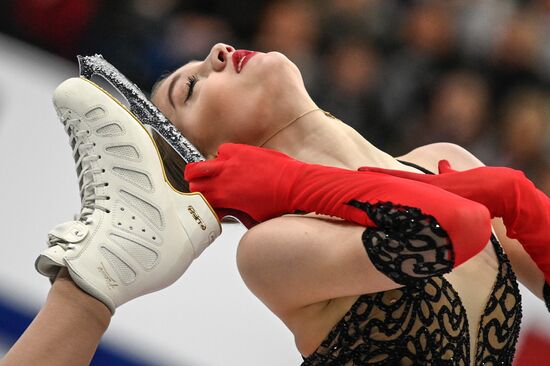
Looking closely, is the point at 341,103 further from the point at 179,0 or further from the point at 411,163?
the point at 411,163

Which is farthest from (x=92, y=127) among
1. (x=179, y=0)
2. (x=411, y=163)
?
(x=179, y=0)

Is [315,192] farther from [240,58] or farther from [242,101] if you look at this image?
[240,58]

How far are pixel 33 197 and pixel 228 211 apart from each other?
85 cm

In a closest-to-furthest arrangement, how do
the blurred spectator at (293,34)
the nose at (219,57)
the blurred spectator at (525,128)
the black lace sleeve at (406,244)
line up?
1. the black lace sleeve at (406,244)
2. the nose at (219,57)
3. the blurred spectator at (293,34)
4. the blurred spectator at (525,128)

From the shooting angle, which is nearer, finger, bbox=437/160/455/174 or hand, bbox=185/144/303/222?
hand, bbox=185/144/303/222

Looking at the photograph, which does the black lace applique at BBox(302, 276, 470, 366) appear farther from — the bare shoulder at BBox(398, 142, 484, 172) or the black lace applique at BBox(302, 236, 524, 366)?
the bare shoulder at BBox(398, 142, 484, 172)

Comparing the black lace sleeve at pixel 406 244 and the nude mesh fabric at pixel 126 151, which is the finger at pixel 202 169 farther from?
the black lace sleeve at pixel 406 244

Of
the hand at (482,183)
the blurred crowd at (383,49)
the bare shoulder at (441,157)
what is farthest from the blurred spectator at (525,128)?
the hand at (482,183)

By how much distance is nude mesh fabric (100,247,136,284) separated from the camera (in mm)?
1667

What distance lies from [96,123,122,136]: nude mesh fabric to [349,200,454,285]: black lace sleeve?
0.57 metres

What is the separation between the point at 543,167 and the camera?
4.57m

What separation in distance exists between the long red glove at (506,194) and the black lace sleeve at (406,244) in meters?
0.24

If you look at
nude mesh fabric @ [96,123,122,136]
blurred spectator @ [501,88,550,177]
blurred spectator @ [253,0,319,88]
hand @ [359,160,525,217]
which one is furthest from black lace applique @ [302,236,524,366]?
blurred spectator @ [501,88,550,177]

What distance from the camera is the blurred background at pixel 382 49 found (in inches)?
139
